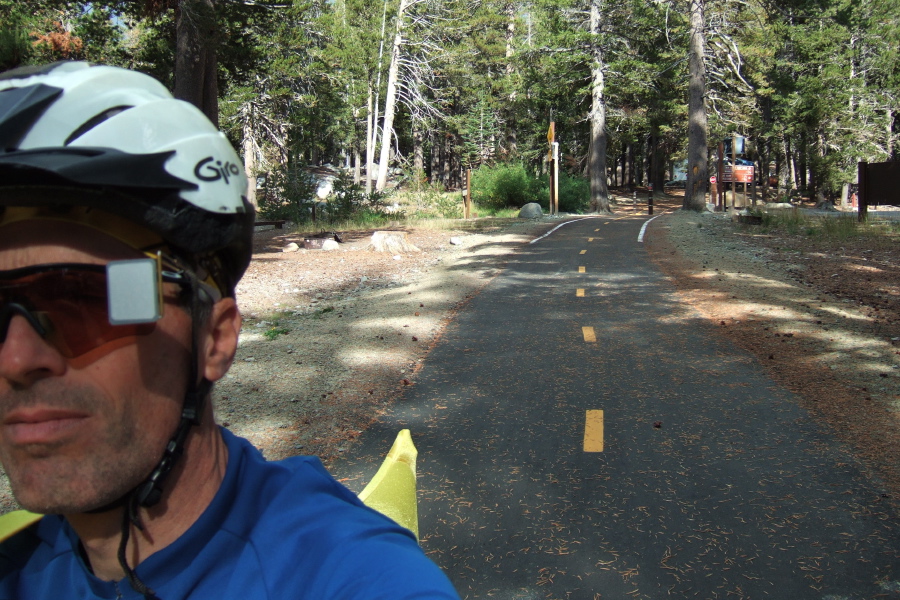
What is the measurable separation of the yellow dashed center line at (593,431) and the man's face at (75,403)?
4.42 m

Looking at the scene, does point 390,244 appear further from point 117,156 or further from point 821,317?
point 117,156

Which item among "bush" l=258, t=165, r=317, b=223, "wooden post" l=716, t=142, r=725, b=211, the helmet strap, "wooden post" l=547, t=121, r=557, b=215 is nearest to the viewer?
the helmet strap

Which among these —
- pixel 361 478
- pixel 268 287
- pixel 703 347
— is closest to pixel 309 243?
pixel 268 287

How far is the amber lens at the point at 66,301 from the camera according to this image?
1.25 meters

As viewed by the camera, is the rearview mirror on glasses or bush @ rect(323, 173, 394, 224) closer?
the rearview mirror on glasses

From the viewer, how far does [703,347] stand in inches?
326

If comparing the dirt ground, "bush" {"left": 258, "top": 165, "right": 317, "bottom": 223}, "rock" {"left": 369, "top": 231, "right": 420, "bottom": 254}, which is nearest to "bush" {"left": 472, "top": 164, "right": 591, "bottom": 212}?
"bush" {"left": 258, "top": 165, "right": 317, "bottom": 223}

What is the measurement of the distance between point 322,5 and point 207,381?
144 ft

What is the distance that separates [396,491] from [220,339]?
907mm

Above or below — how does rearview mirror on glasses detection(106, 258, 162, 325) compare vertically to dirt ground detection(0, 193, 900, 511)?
above

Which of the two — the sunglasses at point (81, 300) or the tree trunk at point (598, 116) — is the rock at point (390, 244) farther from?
the tree trunk at point (598, 116)

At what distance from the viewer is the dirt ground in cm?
604

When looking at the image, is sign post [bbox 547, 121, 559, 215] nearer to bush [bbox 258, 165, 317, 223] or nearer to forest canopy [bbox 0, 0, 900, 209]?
forest canopy [bbox 0, 0, 900, 209]

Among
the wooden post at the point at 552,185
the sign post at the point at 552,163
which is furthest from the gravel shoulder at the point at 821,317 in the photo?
the wooden post at the point at 552,185
